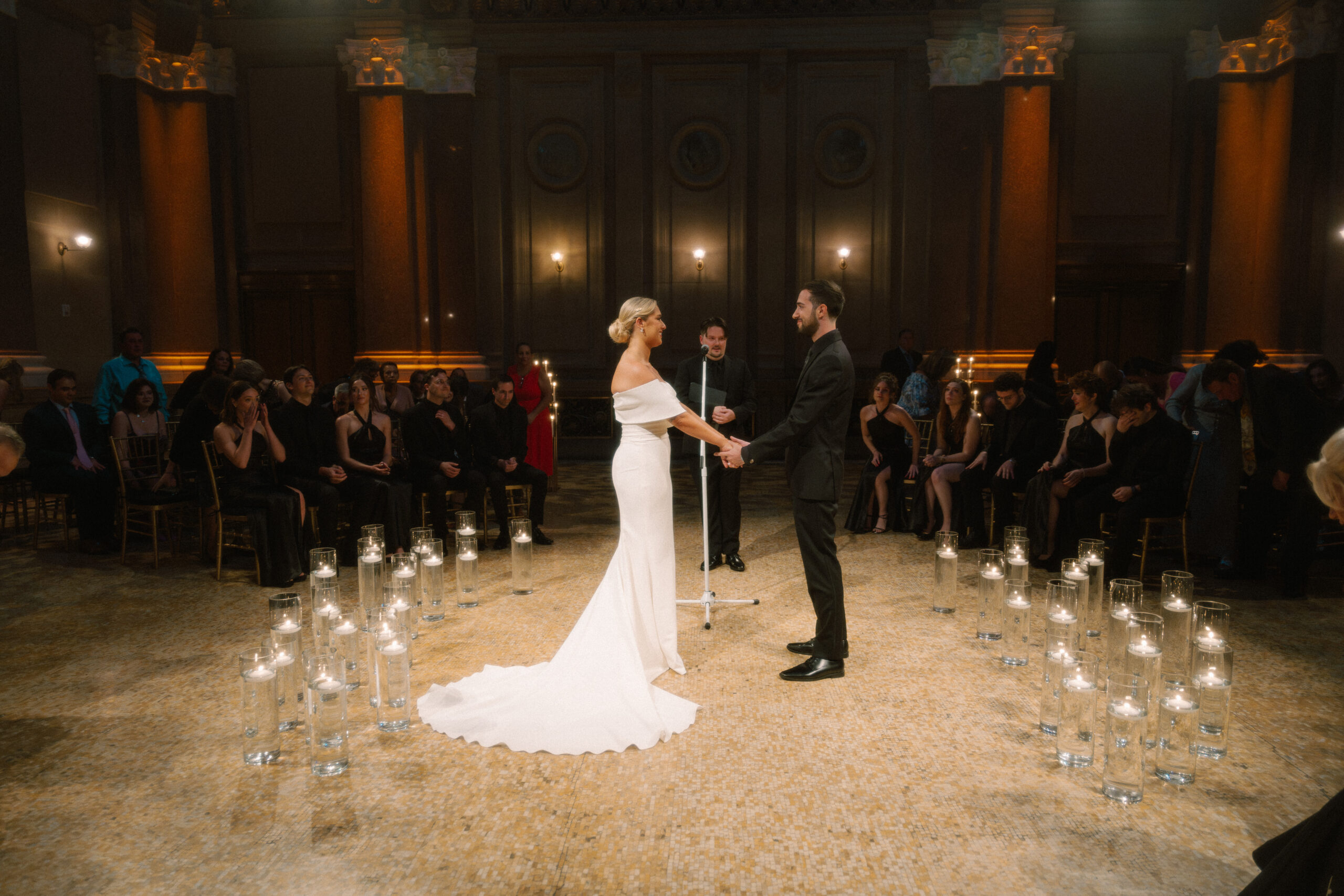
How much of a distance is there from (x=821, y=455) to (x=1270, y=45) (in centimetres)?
984

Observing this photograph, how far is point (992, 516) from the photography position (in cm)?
669

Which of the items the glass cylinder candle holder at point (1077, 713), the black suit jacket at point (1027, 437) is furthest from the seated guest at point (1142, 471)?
the glass cylinder candle holder at point (1077, 713)

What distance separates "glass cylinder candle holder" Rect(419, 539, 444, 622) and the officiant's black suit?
2.03 meters

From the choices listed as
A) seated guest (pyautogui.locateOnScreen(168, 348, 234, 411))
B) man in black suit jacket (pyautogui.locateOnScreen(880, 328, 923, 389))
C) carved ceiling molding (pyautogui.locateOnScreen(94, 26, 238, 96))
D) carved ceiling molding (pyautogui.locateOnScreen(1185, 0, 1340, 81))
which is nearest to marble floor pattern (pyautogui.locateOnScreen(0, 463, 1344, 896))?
seated guest (pyautogui.locateOnScreen(168, 348, 234, 411))

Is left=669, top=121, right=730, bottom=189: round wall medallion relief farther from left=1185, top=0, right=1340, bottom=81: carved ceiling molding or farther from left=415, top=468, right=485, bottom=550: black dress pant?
left=415, top=468, right=485, bottom=550: black dress pant

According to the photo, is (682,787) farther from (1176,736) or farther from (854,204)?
(854,204)

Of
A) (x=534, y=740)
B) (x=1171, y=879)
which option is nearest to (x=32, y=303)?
(x=534, y=740)

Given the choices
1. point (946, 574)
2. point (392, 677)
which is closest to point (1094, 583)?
point (946, 574)

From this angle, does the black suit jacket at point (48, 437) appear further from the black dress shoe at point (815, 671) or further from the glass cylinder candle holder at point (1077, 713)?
the glass cylinder candle holder at point (1077, 713)

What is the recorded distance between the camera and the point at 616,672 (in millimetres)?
3604

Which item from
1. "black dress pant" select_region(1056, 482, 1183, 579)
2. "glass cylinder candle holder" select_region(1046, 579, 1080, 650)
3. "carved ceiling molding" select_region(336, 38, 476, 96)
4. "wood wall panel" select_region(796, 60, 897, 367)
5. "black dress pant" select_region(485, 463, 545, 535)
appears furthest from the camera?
"wood wall panel" select_region(796, 60, 897, 367)

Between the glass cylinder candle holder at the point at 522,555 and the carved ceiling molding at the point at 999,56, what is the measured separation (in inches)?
340

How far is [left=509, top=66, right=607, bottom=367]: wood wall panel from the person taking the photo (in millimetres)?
11492

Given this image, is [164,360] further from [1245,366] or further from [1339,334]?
[1339,334]
